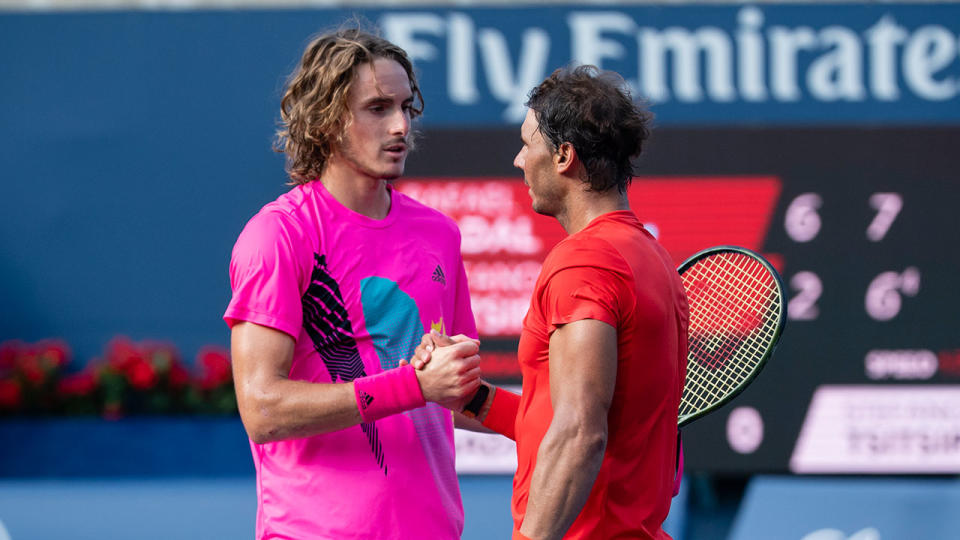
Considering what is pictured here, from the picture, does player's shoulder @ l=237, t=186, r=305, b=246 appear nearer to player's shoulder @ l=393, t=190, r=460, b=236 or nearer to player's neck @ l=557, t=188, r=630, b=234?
player's shoulder @ l=393, t=190, r=460, b=236

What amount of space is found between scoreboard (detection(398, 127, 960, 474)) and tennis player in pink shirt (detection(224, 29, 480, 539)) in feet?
6.88

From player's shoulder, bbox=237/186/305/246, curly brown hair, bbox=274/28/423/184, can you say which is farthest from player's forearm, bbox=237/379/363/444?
curly brown hair, bbox=274/28/423/184

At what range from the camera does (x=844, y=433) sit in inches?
174

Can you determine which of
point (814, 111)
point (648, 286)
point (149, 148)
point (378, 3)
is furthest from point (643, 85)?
point (648, 286)

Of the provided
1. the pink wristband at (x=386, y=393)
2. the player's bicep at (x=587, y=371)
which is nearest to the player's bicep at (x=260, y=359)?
the pink wristband at (x=386, y=393)

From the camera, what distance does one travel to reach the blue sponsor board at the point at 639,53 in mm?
4816

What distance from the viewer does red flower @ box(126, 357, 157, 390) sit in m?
4.82

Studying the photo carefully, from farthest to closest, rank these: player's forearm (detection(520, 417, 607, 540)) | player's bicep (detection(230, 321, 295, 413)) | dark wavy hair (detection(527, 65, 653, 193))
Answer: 1. player's bicep (detection(230, 321, 295, 413))
2. dark wavy hair (detection(527, 65, 653, 193))
3. player's forearm (detection(520, 417, 607, 540))

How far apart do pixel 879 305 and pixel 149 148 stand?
3372 mm

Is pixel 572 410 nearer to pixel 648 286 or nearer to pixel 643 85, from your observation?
pixel 648 286

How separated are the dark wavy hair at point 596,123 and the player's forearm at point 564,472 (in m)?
0.47

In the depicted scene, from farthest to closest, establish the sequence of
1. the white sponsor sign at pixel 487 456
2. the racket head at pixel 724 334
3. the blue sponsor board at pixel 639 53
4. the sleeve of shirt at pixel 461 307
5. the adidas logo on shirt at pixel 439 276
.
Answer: the blue sponsor board at pixel 639 53 → the white sponsor sign at pixel 487 456 → the sleeve of shirt at pixel 461 307 → the adidas logo on shirt at pixel 439 276 → the racket head at pixel 724 334

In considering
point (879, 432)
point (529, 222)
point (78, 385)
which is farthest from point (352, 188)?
point (78, 385)

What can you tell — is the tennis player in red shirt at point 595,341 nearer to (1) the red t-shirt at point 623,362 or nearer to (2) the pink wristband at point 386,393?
(1) the red t-shirt at point 623,362
